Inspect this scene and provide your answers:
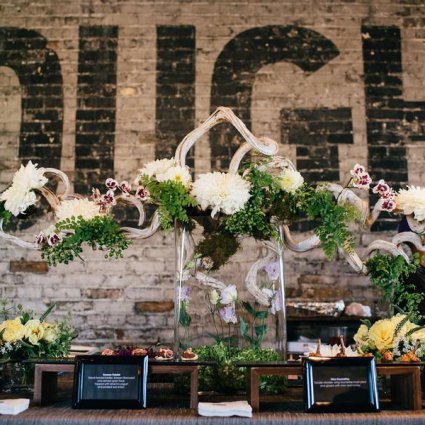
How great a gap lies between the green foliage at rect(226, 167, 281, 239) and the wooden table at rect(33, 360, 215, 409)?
0.47m

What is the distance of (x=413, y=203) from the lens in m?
2.26

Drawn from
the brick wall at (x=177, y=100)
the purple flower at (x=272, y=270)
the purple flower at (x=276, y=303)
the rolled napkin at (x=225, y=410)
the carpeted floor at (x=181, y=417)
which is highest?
the brick wall at (x=177, y=100)

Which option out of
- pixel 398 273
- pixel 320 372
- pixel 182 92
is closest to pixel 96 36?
pixel 182 92

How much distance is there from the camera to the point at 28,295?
4.60 metres

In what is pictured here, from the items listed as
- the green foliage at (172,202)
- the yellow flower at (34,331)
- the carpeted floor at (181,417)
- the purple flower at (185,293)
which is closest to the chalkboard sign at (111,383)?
the carpeted floor at (181,417)

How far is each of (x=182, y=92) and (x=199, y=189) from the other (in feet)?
9.13

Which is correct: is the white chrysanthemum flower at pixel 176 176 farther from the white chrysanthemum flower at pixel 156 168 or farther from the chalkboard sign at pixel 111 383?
the chalkboard sign at pixel 111 383

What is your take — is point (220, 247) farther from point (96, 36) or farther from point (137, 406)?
point (96, 36)

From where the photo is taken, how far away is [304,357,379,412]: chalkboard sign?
1.84 metres

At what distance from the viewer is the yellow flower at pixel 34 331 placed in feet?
7.31

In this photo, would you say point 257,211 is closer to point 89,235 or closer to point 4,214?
point 89,235

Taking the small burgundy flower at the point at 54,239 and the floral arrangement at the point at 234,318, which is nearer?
the floral arrangement at the point at 234,318

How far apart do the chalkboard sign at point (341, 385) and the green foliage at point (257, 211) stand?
481mm

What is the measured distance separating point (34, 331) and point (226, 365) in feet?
2.37
